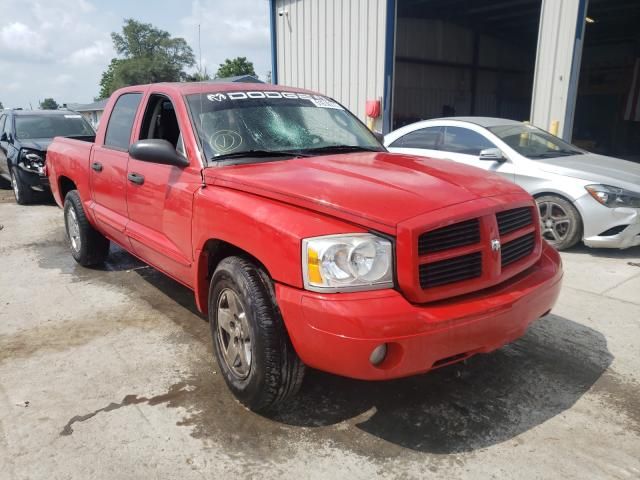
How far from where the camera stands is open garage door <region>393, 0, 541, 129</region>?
18250 millimetres

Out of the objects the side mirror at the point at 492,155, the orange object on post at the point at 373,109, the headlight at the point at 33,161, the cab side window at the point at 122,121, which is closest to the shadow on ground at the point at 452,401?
the cab side window at the point at 122,121

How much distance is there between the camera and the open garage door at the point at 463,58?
18.2 metres

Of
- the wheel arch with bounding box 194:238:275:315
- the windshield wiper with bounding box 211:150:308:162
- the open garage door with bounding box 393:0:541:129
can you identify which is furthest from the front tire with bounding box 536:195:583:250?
the open garage door with bounding box 393:0:541:129

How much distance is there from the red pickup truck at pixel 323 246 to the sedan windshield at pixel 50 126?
7.19 m

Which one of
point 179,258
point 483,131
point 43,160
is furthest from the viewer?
point 43,160

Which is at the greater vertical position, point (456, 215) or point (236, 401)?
point (456, 215)

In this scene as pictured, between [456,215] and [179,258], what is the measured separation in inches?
72.4

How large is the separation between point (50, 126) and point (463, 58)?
1628 cm

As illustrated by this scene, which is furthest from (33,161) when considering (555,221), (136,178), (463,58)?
(463,58)

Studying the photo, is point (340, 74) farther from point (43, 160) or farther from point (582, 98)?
point (582, 98)

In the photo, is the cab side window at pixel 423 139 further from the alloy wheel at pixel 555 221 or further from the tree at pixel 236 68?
the tree at pixel 236 68

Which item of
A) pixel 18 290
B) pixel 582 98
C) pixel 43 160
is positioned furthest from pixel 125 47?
pixel 18 290

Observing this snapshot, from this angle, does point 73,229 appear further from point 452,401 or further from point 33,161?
point 452,401

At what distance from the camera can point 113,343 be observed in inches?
142
